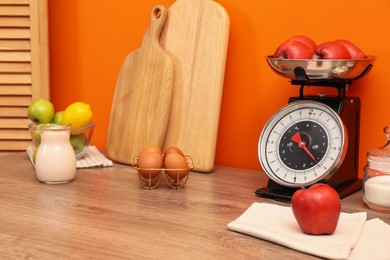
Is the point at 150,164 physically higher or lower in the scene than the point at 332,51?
lower

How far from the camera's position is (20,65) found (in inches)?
78.5

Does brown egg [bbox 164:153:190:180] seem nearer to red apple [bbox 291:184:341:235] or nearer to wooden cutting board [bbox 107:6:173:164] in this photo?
wooden cutting board [bbox 107:6:173:164]

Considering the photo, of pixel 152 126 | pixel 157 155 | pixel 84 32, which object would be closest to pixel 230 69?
pixel 152 126

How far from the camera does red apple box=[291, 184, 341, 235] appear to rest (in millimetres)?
1136

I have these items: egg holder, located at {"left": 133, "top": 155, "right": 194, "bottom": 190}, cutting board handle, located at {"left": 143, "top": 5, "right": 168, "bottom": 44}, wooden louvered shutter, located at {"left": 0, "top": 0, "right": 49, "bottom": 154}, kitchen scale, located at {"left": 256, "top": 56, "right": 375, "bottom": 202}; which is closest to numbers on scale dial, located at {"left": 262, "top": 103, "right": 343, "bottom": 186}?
kitchen scale, located at {"left": 256, "top": 56, "right": 375, "bottom": 202}

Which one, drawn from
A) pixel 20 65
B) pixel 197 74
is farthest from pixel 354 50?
pixel 20 65

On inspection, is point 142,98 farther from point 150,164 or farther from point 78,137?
point 150,164

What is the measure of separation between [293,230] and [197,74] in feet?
2.26

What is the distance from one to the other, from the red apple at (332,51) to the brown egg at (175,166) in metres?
0.43

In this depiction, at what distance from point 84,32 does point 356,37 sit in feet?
3.08

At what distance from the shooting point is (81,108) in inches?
69.8

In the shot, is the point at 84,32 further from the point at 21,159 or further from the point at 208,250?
the point at 208,250

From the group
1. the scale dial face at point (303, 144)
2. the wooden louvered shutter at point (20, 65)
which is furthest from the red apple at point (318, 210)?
the wooden louvered shutter at point (20, 65)

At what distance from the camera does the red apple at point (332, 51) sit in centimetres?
139
